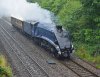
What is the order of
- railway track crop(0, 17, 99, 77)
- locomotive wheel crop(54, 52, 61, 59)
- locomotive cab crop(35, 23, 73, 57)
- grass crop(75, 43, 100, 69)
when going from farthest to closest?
locomotive wheel crop(54, 52, 61, 59) < locomotive cab crop(35, 23, 73, 57) < grass crop(75, 43, 100, 69) < railway track crop(0, 17, 99, 77)

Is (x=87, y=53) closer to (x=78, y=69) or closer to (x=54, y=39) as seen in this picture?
(x=54, y=39)

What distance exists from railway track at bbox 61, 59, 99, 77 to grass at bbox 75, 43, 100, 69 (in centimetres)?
131

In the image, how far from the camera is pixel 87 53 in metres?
23.8

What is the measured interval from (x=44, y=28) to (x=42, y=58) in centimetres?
300

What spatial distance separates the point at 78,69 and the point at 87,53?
357 cm

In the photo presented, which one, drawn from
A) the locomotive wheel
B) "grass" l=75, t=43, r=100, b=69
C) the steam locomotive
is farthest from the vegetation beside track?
the locomotive wheel

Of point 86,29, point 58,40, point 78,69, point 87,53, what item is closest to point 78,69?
point 78,69

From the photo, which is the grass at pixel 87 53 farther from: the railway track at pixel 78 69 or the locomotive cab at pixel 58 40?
the locomotive cab at pixel 58 40

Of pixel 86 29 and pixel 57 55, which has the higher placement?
pixel 86 29

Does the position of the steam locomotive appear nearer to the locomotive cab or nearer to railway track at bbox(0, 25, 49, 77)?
the locomotive cab

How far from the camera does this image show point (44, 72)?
771 inches

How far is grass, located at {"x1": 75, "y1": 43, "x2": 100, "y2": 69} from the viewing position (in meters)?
22.2

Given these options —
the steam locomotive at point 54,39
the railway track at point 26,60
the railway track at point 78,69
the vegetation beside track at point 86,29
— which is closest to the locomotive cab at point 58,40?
the steam locomotive at point 54,39

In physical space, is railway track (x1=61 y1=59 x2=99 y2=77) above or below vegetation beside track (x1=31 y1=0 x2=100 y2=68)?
below
